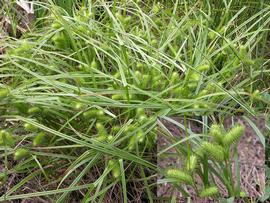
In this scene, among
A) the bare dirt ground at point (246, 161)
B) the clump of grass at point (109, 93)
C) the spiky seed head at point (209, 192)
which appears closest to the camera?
the spiky seed head at point (209, 192)

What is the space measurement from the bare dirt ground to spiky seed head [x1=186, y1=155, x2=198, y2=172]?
114 millimetres

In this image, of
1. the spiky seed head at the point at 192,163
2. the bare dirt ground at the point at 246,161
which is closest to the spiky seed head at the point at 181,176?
the spiky seed head at the point at 192,163

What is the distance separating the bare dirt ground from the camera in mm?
1533

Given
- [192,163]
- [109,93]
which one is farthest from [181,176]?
[109,93]

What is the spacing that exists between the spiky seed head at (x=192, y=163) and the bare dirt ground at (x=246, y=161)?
0.11 metres

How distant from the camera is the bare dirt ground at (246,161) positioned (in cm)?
153

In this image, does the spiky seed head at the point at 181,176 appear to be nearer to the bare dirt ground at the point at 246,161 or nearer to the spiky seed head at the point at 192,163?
the spiky seed head at the point at 192,163

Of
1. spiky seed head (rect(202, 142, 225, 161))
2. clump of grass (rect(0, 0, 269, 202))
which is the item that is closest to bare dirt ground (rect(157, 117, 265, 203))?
clump of grass (rect(0, 0, 269, 202))

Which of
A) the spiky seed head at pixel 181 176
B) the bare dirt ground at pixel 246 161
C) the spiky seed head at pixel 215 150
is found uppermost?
the spiky seed head at pixel 215 150

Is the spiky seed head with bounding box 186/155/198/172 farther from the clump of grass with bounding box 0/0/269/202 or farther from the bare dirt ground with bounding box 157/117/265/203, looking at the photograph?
the bare dirt ground with bounding box 157/117/265/203

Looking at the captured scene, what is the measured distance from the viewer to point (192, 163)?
4.71ft

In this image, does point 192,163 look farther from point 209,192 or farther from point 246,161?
point 246,161

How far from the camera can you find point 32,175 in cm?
171

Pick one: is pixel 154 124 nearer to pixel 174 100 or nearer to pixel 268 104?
pixel 174 100
